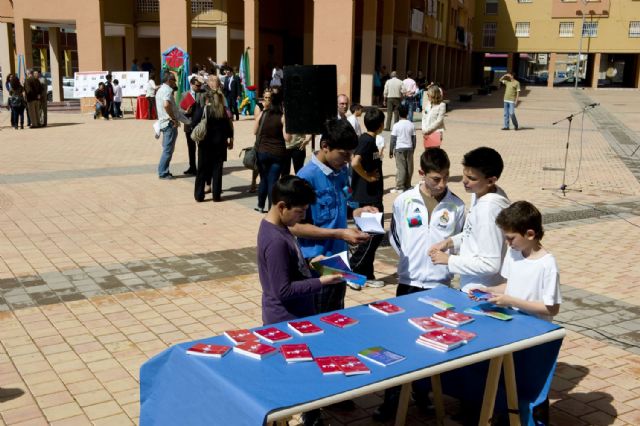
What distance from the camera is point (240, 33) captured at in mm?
32531

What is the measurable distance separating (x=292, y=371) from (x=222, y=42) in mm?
29581

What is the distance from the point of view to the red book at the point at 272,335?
316cm

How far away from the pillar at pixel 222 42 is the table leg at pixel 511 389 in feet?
92.8

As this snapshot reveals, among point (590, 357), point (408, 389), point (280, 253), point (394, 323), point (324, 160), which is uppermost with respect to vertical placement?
point (324, 160)

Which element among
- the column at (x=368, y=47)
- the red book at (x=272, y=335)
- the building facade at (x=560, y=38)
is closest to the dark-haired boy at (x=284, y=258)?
the red book at (x=272, y=335)

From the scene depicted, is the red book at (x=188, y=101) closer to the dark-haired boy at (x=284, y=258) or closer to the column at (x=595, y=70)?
the dark-haired boy at (x=284, y=258)

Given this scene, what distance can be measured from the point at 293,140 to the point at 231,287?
383 centimetres

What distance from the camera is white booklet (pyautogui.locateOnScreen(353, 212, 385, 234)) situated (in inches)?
185

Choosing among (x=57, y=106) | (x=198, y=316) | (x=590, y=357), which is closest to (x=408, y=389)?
(x=590, y=357)

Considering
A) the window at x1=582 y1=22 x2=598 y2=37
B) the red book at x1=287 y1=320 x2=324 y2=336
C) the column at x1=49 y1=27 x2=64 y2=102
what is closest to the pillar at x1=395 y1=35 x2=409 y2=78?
the column at x1=49 y1=27 x2=64 y2=102

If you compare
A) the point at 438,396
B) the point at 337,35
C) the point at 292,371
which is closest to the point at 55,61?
the point at 337,35

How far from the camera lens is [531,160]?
54.6 feet

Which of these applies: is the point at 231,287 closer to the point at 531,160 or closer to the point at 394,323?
the point at 394,323

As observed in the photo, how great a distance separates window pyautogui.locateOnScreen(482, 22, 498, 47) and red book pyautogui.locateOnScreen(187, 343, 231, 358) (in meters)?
64.5
